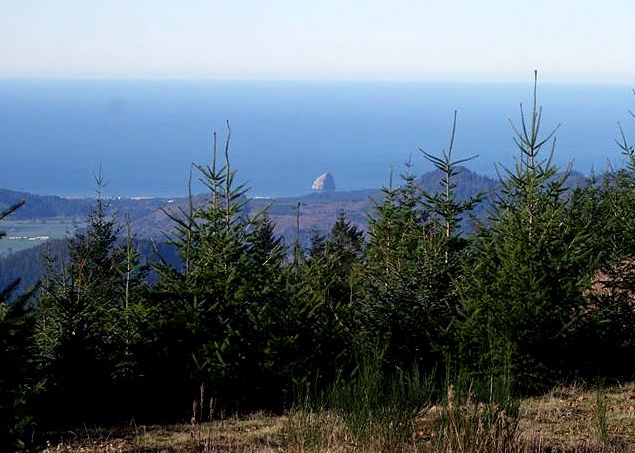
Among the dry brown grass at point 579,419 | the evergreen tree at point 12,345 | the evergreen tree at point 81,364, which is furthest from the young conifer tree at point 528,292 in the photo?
the evergreen tree at point 12,345

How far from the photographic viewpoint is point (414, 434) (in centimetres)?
686

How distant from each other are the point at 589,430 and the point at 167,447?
16.4 ft

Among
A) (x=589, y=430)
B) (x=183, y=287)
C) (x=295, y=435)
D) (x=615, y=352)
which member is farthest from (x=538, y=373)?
(x=295, y=435)

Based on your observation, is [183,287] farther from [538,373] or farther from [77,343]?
[538,373]

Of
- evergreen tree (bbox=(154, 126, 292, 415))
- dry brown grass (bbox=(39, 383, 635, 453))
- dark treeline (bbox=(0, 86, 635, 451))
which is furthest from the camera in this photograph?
evergreen tree (bbox=(154, 126, 292, 415))

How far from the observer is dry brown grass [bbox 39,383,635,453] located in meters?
6.90

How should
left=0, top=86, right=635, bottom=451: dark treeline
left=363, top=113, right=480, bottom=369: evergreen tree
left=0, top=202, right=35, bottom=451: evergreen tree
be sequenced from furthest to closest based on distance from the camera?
left=363, top=113, right=480, bottom=369: evergreen tree < left=0, top=86, right=635, bottom=451: dark treeline < left=0, top=202, right=35, bottom=451: evergreen tree

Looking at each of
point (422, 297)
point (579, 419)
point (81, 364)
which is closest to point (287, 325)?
point (422, 297)

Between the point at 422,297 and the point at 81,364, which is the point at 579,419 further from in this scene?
the point at 81,364

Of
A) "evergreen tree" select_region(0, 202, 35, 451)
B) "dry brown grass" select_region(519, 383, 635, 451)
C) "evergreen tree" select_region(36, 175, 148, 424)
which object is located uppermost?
"evergreen tree" select_region(0, 202, 35, 451)

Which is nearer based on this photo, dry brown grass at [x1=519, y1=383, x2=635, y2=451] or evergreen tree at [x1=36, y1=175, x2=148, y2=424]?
dry brown grass at [x1=519, y1=383, x2=635, y2=451]

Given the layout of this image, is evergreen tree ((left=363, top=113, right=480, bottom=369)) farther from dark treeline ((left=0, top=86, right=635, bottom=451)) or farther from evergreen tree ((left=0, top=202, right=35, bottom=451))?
evergreen tree ((left=0, top=202, right=35, bottom=451))

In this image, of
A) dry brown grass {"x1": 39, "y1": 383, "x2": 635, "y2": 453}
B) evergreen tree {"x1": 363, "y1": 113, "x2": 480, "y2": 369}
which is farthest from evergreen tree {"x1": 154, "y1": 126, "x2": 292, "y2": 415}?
evergreen tree {"x1": 363, "y1": 113, "x2": 480, "y2": 369}

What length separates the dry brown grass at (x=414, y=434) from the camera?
272 inches
